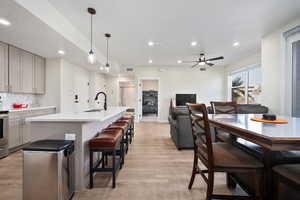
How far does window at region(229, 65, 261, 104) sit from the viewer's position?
5.09 m

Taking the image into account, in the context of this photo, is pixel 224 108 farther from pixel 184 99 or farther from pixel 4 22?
pixel 184 99

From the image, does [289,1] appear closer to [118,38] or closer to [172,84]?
[118,38]

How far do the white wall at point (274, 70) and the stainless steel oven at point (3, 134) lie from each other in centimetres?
578

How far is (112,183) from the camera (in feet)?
6.07

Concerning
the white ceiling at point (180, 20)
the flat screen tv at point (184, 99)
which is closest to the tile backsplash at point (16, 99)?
the white ceiling at point (180, 20)

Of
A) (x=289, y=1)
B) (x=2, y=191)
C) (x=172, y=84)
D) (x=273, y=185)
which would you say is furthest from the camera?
(x=172, y=84)

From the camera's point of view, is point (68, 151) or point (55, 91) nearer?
point (68, 151)

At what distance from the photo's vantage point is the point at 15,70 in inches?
127

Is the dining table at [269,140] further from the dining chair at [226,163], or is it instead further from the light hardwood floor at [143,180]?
the light hardwood floor at [143,180]

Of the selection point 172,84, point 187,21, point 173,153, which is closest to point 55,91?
point 173,153

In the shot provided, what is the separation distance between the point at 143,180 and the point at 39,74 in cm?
407

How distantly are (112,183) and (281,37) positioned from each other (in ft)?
14.6

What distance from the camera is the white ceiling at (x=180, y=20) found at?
2.28 meters

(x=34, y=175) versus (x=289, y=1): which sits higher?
(x=289, y=1)
